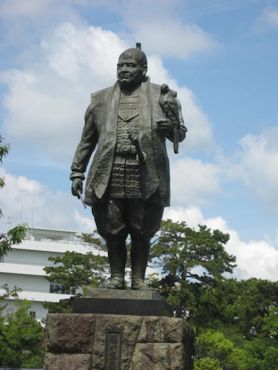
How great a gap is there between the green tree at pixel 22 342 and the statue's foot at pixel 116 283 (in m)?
25.5

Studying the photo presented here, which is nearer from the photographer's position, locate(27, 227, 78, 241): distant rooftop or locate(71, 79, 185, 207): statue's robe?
locate(71, 79, 185, 207): statue's robe

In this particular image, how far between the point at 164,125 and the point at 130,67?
734 mm

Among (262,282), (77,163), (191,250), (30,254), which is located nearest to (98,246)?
(191,250)

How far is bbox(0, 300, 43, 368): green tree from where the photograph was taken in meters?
31.7

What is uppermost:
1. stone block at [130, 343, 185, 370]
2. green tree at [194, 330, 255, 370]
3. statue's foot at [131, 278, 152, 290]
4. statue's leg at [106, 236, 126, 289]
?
green tree at [194, 330, 255, 370]

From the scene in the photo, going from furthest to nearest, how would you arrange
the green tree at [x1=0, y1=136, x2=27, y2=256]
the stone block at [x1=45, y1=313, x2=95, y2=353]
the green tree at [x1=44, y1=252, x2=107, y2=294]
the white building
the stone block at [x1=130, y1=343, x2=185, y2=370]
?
1. the white building
2. the green tree at [x1=44, y1=252, x2=107, y2=294]
3. the green tree at [x1=0, y1=136, x2=27, y2=256]
4. the stone block at [x1=45, y1=313, x2=95, y2=353]
5. the stone block at [x1=130, y1=343, x2=185, y2=370]

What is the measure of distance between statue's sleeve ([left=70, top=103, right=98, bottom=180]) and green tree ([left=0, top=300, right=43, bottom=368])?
83.1ft

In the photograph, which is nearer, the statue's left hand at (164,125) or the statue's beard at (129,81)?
the statue's left hand at (164,125)

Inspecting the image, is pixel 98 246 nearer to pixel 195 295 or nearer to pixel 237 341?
pixel 195 295

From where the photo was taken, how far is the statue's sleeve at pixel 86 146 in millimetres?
7367

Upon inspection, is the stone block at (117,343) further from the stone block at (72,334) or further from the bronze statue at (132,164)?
the bronze statue at (132,164)

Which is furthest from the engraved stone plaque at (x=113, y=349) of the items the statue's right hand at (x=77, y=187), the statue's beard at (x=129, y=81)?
the statue's beard at (x=129, y=81)

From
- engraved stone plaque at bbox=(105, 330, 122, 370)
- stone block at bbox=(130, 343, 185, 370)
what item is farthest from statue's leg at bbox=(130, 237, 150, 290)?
stone block at bbox=(130, 343, 185, 370)

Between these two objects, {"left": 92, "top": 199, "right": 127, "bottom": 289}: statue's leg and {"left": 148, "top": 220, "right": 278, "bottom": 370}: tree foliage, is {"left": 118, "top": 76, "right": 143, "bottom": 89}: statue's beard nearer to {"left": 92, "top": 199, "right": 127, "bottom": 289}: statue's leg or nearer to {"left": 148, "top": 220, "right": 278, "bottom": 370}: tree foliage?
{"left": 92, "top": 199, "right": 127, "bottom": 289}: statue's leg
